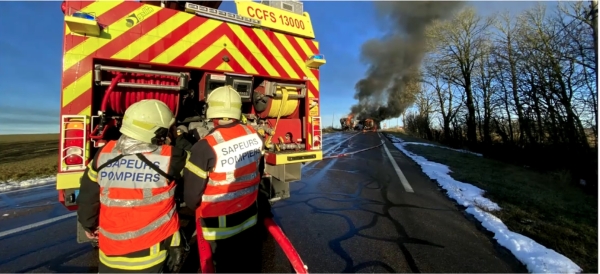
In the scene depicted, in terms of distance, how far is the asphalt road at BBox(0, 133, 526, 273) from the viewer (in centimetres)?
289

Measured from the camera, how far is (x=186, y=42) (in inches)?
121

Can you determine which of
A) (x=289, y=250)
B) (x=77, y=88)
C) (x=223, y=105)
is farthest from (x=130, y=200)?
(x=77, y=88)

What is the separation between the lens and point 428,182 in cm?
699

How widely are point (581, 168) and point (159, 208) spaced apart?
12.4 metres

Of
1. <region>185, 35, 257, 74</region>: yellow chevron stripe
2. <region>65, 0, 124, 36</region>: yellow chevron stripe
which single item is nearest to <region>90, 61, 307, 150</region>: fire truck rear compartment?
<region>185, 35, 257, 74</region>: yellow chevron stripe

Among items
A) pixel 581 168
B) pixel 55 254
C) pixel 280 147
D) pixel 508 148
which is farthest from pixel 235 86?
pixel 508 148

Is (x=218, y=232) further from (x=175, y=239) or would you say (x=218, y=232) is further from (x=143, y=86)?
(x=143, y=86)

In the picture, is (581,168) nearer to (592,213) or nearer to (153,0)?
(592,213)

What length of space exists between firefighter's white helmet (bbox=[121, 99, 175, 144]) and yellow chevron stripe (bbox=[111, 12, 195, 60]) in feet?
4.23

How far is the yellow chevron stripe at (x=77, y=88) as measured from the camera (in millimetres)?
2531

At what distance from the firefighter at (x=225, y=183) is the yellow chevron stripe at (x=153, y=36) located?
1.18 m

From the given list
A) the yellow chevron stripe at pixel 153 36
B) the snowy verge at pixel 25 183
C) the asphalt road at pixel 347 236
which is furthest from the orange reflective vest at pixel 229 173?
the snowy verge at pixel 25 183

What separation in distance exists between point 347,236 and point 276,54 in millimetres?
2348

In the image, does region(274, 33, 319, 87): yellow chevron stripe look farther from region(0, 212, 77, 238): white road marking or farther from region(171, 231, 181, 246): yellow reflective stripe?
region(0, 212, 77, 238): white road marking
